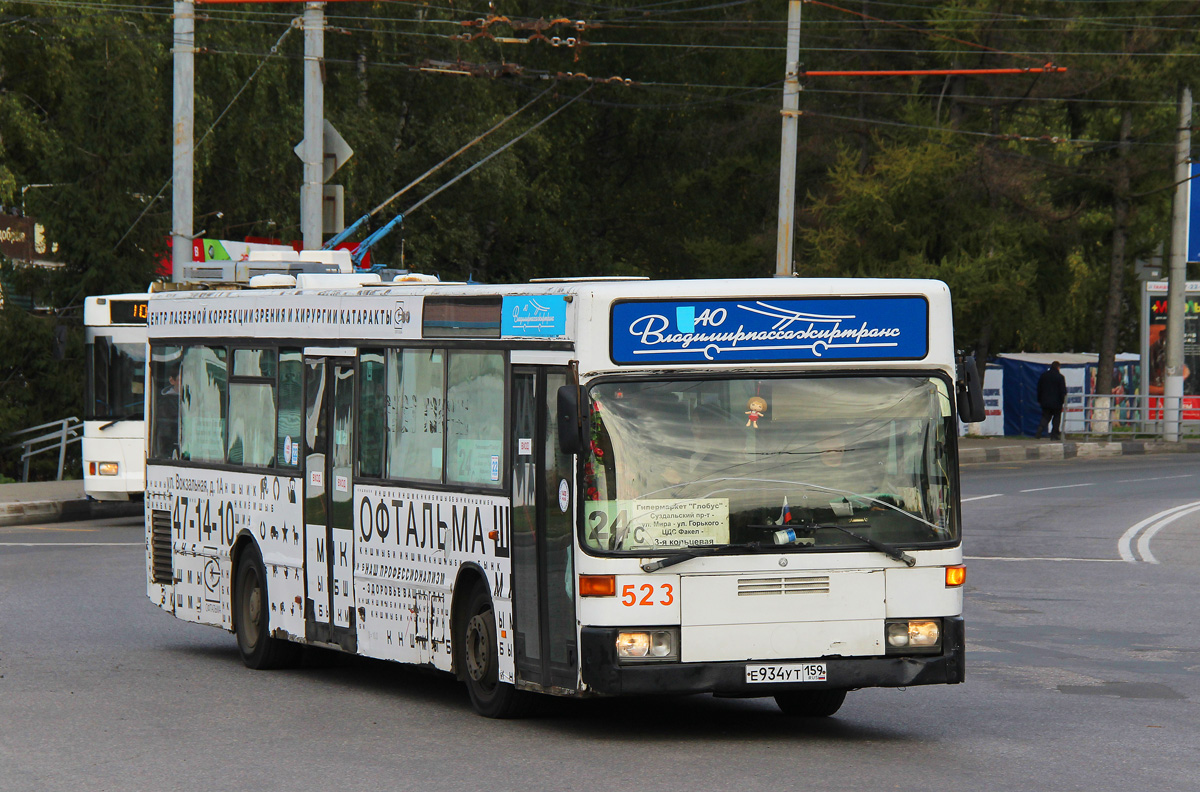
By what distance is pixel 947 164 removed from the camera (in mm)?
39719

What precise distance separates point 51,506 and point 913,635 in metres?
18.2

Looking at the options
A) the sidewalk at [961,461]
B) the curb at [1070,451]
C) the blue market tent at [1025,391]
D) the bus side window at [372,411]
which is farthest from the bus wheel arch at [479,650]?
the blue market tent at [1025,391]

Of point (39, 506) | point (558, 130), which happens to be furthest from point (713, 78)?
point (39, 506)

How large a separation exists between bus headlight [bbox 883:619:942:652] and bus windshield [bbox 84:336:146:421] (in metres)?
16.5

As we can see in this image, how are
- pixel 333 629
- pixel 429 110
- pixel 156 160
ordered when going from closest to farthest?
pixel 333 629, pixel 156 160, pixel 429 110

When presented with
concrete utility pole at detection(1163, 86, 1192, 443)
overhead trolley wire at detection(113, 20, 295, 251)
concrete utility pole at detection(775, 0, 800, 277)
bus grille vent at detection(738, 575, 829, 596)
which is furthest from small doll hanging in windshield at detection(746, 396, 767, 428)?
concrete utility pole at detection(1163, 86, 1192, 443)

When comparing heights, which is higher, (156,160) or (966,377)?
(156,160)

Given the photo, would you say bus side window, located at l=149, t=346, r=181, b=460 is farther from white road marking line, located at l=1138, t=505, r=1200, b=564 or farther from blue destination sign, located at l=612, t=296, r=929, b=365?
white road marking line, located at l=1138, t=505, r=1200, b=564

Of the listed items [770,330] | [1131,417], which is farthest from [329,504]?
[1131,417]

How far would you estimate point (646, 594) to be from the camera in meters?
8.83

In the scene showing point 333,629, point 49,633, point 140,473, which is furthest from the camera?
point 140,473

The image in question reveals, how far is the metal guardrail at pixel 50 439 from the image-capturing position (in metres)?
31.2

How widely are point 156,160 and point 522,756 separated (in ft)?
86.3

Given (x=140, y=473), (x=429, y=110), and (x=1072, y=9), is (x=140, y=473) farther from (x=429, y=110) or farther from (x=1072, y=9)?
(x=1072, y=9)
